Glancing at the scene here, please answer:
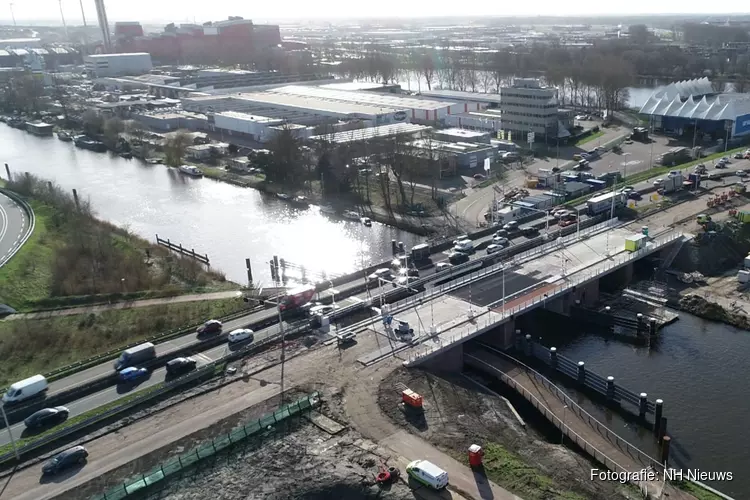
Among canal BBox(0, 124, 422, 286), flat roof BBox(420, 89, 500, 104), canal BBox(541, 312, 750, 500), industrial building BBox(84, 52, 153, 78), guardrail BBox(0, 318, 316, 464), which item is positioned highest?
industrial building BBox(84, 52, 153, 78)

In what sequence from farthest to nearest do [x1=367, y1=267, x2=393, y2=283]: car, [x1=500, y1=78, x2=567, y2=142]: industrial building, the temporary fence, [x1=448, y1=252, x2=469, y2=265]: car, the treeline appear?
[x1=500, y1=78, x2=567, y2=142]: industrial building → the treeline → [x1=448, y1=252, x2=469, y2=265]: car → [x1=367, y1=267, x2=393, y2=283]: car → the temporary fence

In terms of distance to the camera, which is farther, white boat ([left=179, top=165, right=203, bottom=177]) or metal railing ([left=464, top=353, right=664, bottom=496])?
white boat ([left=179, top=165, right=203, bottom=177])

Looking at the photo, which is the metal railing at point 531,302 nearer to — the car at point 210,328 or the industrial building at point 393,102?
the car at point 210,328

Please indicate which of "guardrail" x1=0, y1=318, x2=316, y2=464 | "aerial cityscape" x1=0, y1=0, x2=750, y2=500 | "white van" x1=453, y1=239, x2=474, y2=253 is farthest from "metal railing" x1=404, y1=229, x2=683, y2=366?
"guardrail" x1=0, y1=318, x2=316, y2=464

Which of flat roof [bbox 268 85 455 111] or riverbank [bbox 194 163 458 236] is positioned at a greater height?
flat roof [bbox 268 85 455 111]

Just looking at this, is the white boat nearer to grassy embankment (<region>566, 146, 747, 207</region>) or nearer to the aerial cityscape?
the aerial cityscape

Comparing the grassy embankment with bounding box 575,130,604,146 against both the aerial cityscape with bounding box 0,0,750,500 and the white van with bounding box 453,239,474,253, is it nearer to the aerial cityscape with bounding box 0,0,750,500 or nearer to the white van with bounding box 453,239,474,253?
the aerial cityscape with bounding box 0,0,750,500

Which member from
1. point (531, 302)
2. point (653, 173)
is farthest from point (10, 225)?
point (653, 173)

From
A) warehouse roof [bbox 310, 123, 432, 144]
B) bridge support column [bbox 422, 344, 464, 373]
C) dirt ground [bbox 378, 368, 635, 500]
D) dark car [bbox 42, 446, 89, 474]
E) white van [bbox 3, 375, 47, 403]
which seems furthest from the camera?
warehouse roof [bbox 310, 123, 432, 144]
